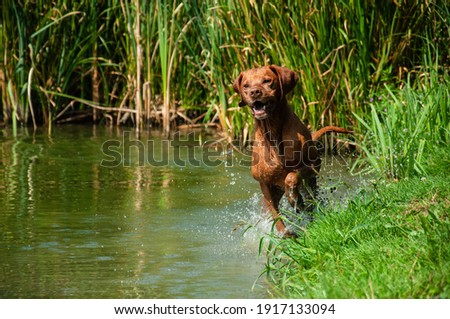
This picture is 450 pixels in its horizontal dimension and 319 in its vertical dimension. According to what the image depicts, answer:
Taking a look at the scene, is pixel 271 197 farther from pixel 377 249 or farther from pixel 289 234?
pixel 377 249

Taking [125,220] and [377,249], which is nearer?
[377,249]

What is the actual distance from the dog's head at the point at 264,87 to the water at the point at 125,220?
83 centimetres

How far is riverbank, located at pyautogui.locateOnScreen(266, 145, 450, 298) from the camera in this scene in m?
4.54

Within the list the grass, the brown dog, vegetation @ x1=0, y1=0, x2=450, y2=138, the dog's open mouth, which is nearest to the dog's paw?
the brown dog

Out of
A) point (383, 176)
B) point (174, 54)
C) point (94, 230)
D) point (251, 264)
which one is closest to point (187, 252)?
point (251, 264)

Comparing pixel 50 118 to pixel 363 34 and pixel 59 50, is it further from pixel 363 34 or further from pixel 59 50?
pixel 363 34

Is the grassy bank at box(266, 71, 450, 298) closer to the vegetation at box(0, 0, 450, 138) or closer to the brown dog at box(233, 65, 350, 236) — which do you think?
the brown dog at box(233, 65, 350, 236)

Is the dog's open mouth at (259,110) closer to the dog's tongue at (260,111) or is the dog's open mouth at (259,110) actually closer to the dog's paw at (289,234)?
the dog's tongue at (260,111)

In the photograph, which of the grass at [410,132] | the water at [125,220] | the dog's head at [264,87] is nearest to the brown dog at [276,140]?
the dog's head at [264,87]

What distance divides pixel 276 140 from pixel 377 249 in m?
1.93

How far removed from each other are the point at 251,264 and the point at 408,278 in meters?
1.62

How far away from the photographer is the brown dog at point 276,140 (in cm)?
688

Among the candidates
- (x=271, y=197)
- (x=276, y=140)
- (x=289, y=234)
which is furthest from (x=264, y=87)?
(x=289, y=234)

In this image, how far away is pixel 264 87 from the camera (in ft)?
22.6
